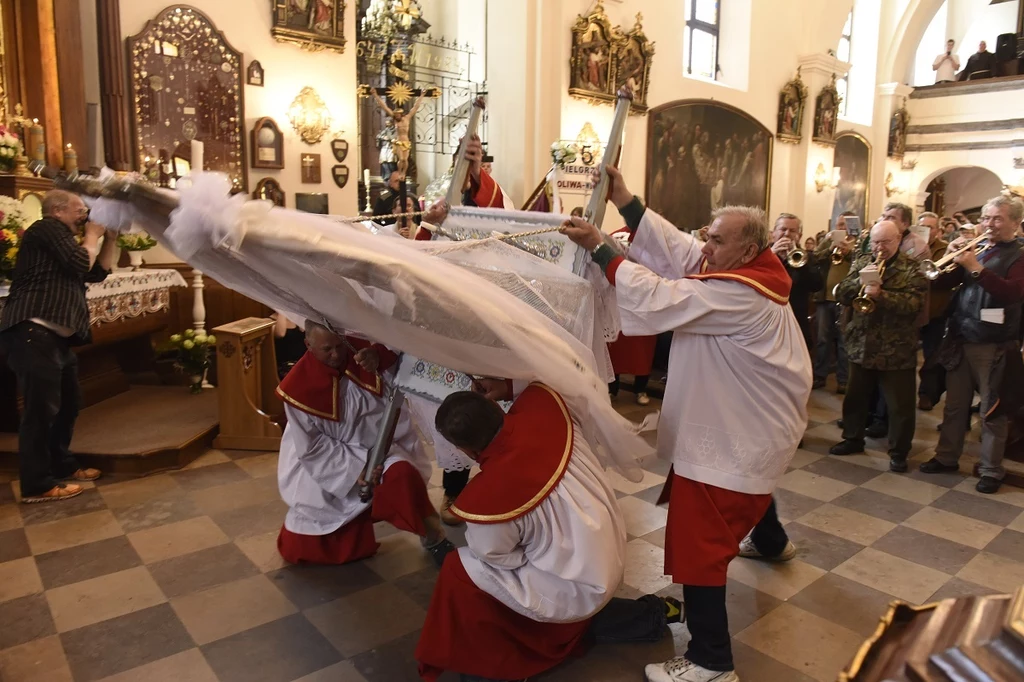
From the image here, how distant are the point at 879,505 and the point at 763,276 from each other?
261 cm

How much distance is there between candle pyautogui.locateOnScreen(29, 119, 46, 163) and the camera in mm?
5746

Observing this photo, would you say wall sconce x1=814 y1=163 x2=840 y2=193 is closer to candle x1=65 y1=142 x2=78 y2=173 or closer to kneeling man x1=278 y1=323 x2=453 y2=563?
candle x1=65 y1=142 x2=78 y2=173

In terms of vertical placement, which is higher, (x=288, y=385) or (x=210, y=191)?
(x=210, y=191)

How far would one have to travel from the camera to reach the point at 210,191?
1845mm

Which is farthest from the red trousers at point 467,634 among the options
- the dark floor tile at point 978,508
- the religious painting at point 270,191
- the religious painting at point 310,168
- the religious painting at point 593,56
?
the religious painting at point 593,56

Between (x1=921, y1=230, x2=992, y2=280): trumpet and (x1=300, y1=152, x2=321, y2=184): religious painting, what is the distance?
630 cm

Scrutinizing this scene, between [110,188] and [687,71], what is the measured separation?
13626 millimetres

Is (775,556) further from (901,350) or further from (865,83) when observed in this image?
(865,83)

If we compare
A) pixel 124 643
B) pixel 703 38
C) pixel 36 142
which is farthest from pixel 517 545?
pixel 703 38

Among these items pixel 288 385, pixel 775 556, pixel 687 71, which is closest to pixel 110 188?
pixel 288 385

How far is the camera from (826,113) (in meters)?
15.6

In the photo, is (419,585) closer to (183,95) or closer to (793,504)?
(793,504)

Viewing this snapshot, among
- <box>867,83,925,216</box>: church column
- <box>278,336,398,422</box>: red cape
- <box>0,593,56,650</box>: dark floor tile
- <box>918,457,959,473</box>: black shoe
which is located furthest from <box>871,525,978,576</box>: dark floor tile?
<box>867,83,925,216</box>: church column

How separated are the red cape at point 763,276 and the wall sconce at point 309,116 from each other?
22.2 ft
